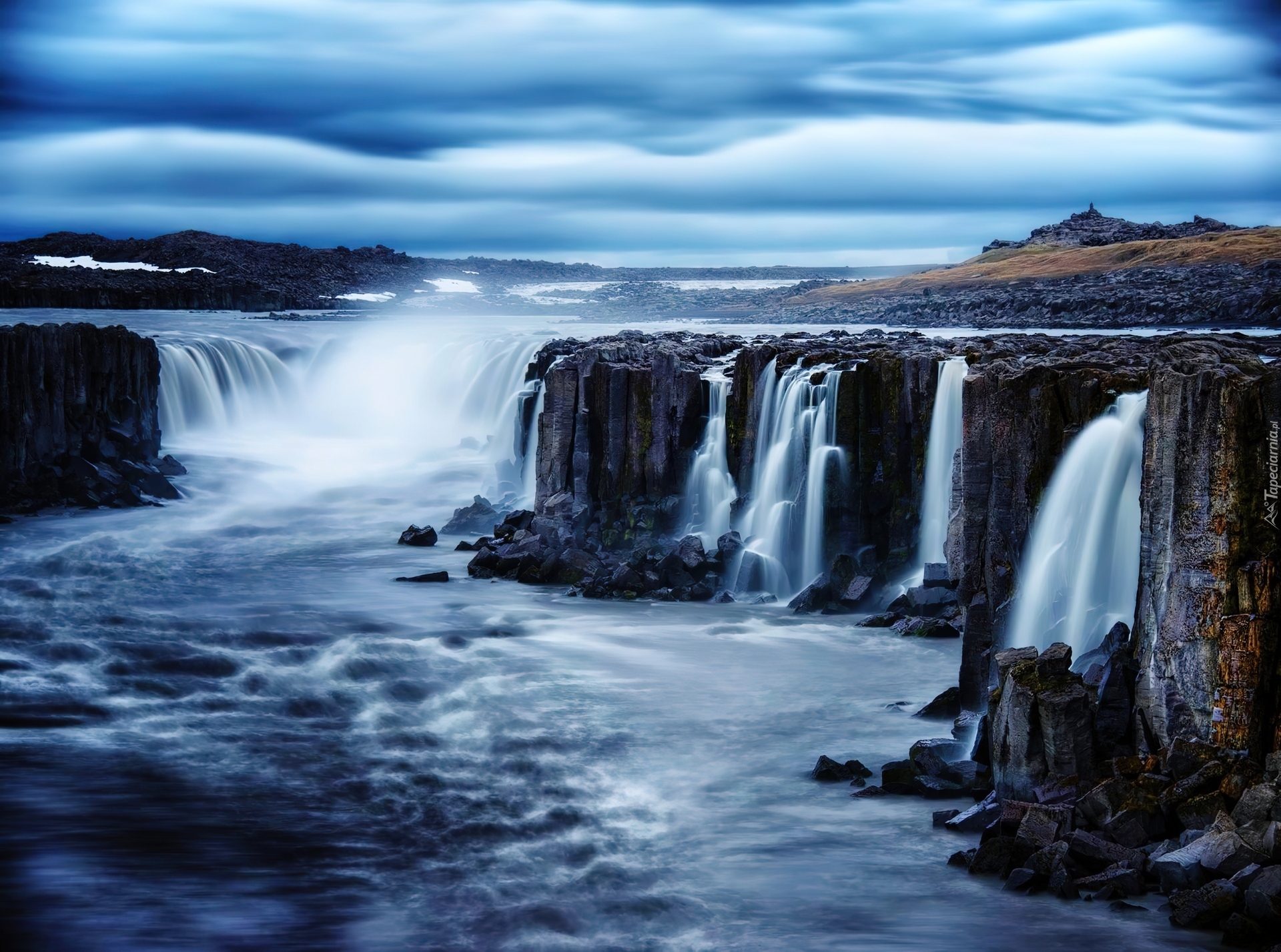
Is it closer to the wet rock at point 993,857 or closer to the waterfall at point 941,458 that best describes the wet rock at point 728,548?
the waterfall at point 941,458

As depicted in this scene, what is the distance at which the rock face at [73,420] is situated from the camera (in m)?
33.7

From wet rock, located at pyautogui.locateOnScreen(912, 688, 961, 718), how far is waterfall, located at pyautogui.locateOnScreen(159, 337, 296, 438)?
34.0 m

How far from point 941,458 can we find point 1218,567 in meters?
12.0

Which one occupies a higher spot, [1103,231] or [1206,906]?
[1103,231]

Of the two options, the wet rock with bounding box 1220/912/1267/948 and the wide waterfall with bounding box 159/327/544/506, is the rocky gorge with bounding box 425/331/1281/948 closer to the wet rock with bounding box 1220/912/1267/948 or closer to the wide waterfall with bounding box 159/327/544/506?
the wet rock with bounding box 1220/912/1267/948

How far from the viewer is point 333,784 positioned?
14.8 metres

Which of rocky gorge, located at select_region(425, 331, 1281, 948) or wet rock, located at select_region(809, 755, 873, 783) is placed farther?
wet rock, located at select_region(809, 755, 873, 783)

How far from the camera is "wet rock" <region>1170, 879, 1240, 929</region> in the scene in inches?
396

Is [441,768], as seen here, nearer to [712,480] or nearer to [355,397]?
[712,480]

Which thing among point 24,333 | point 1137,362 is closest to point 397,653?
point 1137,362

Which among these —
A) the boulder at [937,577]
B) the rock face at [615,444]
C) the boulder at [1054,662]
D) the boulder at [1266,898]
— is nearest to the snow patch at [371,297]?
the rock face at [615,444]

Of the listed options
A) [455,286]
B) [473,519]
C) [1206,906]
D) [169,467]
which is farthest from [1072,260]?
[1206,906]

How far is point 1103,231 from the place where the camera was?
12769 cm

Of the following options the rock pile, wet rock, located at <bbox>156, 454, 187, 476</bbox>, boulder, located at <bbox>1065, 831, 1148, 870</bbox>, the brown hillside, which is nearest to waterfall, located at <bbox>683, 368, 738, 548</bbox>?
the rock pile
